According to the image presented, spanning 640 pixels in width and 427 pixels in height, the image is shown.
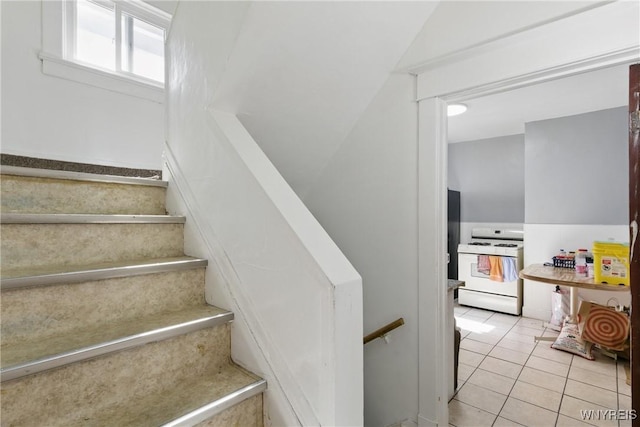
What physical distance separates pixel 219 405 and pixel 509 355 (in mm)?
3161

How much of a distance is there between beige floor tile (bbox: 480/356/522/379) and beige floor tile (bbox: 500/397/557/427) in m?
0.43

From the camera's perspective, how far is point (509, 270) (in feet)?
13.5

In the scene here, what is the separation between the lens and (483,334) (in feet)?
11.8

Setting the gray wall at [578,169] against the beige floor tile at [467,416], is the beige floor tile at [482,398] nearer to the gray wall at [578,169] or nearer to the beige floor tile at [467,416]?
the beige floor tile at [467,416]

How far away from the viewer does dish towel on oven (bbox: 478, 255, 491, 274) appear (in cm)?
432

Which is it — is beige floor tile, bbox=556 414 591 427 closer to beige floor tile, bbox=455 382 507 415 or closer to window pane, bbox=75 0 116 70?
beige floor tile, bbox=455 382 507 415

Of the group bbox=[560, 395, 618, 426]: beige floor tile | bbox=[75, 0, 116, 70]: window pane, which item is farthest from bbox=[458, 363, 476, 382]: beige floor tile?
bbox=[75, 0, 116, 70]: window pane

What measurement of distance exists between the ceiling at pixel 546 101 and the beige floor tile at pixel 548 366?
248 centimetres

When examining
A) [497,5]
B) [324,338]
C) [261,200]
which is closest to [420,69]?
[497,5]

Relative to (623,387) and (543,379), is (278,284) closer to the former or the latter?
(543,379)

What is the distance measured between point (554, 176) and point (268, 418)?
4.38 meters

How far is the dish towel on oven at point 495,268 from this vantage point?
4192 millimetres

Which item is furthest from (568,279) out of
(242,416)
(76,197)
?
(76,197)

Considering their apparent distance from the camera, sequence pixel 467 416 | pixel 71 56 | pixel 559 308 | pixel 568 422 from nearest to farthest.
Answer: pixel 568 422 → pixel 467 416 → pixel 71 56 → pixel 559 308
